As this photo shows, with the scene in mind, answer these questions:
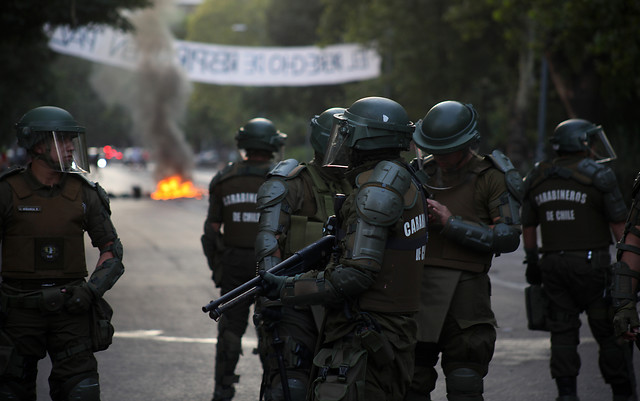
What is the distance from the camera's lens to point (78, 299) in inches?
172

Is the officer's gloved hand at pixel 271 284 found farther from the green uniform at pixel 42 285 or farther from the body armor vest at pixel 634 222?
the body armor vest at pixel 634 222

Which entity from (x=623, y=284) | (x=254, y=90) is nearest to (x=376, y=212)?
(x=623, y=284)

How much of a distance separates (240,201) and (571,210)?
7.64ft

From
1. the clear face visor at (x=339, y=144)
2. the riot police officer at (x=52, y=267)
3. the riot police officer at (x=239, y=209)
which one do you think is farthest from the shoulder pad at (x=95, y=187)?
the riot police officer at (x=239, y=209)

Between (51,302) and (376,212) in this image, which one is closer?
(376,212)

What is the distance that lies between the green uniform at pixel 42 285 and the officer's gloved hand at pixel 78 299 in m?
0.04

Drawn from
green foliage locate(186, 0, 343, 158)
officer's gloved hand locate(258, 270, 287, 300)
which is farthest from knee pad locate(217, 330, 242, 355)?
green foliage locate(186, 0, 343, 158)

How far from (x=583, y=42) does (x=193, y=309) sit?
12.8 m

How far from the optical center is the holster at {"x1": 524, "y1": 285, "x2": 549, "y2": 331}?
233 inches

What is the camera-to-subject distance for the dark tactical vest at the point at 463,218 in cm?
480

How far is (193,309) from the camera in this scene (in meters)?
9.46

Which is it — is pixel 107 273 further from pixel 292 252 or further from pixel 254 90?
pixel 254 90

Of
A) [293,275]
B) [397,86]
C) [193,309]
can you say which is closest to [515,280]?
[193,309]

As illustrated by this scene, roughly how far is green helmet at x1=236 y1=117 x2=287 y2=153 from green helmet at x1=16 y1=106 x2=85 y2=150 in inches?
77.2
